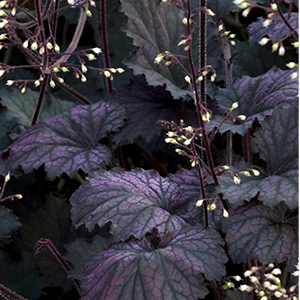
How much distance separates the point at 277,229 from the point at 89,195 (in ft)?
1.90

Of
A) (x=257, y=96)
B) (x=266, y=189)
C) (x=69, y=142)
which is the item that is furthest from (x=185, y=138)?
(x=69, y=142)

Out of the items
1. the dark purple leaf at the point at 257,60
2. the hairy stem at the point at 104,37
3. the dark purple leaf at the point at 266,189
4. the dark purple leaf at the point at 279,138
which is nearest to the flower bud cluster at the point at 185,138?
the dark purple leaf at the point at 266,189

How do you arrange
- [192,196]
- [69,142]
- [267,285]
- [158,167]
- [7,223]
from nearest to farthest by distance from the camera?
[267,285]
[192,196]
[7,223]
[69,142]
[158,167]

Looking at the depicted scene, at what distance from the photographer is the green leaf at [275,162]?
1.32 meters

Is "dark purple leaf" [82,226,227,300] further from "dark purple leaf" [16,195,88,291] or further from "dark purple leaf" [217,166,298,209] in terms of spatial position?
"dark purple leaf" [16,195,88,291]

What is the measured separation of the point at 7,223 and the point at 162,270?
2.36ft

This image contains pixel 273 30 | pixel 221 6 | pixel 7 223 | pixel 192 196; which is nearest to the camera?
pixel 192 196

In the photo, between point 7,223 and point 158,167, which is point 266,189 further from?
point 7,223

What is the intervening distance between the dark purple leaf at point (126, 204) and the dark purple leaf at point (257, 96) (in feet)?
1.01

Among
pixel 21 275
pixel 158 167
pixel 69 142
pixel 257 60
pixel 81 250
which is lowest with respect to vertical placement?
pixel 21 275

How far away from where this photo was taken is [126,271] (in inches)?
49.4

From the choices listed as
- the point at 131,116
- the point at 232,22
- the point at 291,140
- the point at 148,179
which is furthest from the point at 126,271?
the point at 232,22

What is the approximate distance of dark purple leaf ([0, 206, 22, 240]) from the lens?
1.66 metres

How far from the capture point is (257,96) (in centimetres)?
171
